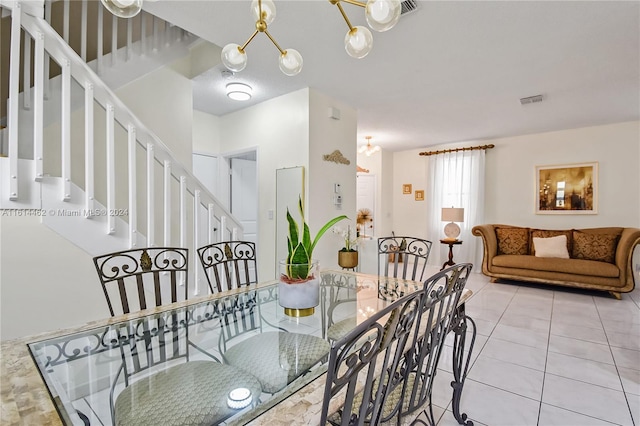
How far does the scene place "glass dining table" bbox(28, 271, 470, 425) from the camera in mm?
830

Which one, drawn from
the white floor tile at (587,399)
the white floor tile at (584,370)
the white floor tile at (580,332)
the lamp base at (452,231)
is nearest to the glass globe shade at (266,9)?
the white floor tile at (587,399)

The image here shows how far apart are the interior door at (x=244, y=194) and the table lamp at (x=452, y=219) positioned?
3.32 meters

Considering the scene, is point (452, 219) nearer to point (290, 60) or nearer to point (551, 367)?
point (551, 367)

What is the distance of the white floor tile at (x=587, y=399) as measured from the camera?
5.61 feet

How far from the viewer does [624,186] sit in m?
4.52

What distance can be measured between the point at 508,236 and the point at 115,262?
5.35 metres

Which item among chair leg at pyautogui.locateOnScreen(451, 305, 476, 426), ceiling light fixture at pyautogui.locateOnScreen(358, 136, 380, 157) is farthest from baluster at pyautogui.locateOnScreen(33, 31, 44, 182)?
ceiling light fixture at pyautogui.locateOnScreen(358, 136, 380, 157)

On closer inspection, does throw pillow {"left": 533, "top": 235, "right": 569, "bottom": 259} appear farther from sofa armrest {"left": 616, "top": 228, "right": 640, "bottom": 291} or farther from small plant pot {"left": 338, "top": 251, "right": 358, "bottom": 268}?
small plant pot {"left": 338, "top": 251, "right": 358, "bottom": 268}

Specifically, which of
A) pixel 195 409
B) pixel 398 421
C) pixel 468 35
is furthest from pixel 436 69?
pixel 195 409

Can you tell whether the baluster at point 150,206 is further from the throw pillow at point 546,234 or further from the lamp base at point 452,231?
the throw pillow at point 546,234

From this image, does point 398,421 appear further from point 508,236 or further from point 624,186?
point 624,186

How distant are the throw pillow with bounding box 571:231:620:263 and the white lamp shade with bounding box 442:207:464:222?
158 centimetres

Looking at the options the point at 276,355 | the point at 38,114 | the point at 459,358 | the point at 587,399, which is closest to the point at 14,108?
the point at 38,114

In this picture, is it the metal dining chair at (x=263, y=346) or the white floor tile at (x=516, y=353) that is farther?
the white floor tile at (x=516, y=353)
